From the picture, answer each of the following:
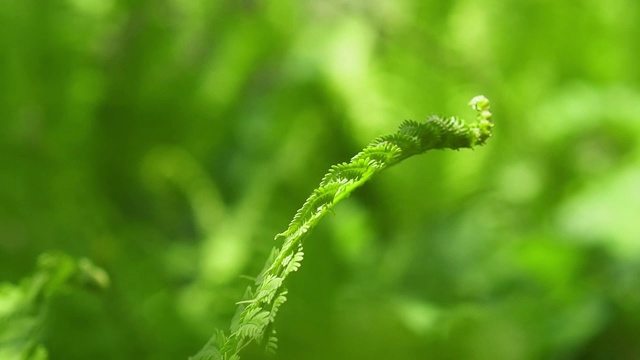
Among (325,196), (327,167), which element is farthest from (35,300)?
(327,167)

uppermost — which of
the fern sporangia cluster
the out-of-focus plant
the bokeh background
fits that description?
the bokeh background

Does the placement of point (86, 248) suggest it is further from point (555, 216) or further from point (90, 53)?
point (555, 216)

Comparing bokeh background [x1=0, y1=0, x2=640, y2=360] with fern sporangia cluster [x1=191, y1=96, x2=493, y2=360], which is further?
bokeh background [x1=0, y1=0, x2=640, y2=360]

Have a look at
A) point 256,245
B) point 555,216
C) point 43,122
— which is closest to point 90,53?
point 43,122

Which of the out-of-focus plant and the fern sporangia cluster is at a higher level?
the out-of-focus plant

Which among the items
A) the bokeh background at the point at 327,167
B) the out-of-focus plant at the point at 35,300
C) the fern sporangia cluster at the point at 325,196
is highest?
the bokeh background at the point at 327,167

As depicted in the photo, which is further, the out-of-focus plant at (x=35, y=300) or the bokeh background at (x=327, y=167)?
the bokeh background at (x=327, y=167)
